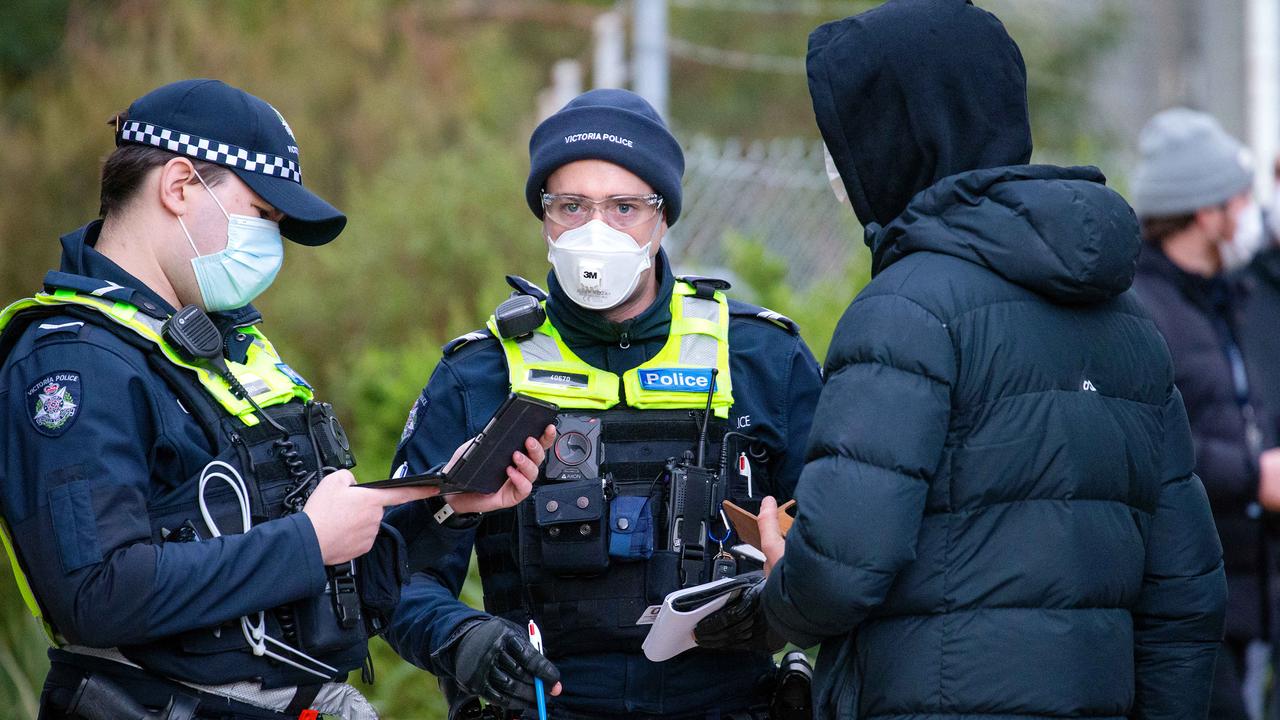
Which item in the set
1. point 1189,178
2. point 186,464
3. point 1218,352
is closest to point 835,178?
point 186,464

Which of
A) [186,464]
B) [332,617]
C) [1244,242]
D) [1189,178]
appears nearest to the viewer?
[186,464]

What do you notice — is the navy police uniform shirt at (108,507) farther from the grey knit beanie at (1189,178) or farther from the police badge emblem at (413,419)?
the grey knit beanie at (1189,178)

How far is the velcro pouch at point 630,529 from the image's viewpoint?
3.13 metres

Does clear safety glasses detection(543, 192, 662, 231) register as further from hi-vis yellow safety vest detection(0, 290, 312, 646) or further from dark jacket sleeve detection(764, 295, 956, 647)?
dark jacket sleeve detection(764, 295, 956, 647)

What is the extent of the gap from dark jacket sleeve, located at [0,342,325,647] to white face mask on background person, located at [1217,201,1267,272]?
3.59 m

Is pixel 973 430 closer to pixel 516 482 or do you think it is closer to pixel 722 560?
pixel 722 560

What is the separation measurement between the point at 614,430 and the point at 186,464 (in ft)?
3.06

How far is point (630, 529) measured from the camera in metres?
3.13

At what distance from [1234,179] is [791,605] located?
310cm

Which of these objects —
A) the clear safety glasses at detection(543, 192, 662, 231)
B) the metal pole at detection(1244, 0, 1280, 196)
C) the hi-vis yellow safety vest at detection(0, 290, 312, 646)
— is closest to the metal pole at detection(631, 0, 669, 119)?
the clear safety glasses at detection(543, 192, 662, 231)

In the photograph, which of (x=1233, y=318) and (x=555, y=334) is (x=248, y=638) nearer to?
(x=555, y=334)

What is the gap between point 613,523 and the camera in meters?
3.14

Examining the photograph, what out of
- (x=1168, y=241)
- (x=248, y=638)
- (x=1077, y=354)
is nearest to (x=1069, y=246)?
(x=1077, y=354)

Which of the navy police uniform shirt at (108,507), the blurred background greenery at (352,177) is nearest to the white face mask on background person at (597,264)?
the navy police uniform shirt at (108,507)
